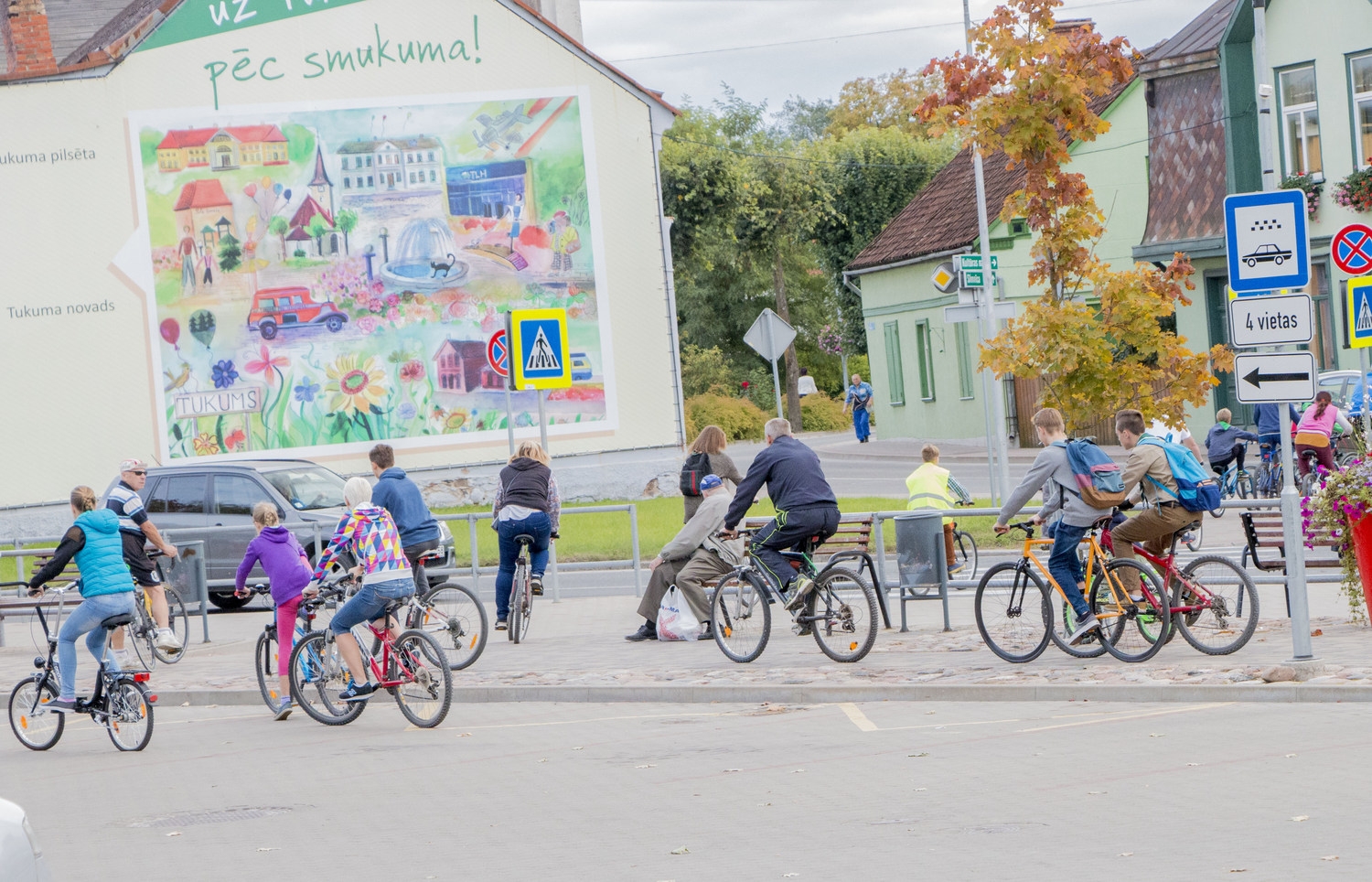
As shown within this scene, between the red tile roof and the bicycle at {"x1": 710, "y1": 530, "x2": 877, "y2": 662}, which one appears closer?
the bicycle at {"x1": 710, "y1": 530, "x2": 877, "y2": 662}

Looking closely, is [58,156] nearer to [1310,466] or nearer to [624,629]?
[624,629]

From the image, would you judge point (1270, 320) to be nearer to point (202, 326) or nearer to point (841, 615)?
point (841, 615)

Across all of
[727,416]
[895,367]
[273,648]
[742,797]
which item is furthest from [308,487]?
[727,416]

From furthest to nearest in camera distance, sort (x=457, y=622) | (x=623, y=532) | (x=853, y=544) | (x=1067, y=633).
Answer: (x=623, y=532) < (x=853, y=544) < (x=457, y=622) < (x=1067, y=633)

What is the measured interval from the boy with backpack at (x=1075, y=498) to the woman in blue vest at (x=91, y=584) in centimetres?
623

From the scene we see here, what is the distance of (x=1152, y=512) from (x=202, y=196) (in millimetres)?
22269

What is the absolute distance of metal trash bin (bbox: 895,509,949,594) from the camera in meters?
13.8

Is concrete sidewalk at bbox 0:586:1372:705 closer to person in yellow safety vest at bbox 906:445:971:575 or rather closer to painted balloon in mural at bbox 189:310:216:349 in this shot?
person in yellow safety vest at bbox 906:445:971:575

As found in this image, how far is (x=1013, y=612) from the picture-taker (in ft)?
39.6

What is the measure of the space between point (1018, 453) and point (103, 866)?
32.9m

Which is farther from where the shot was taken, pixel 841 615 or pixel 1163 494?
pixel 841 615

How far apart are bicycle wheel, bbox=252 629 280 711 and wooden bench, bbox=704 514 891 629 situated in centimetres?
380

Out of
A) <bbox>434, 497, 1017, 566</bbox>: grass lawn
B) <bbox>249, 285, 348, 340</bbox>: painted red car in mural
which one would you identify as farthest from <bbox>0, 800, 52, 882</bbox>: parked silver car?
<bbox>249, 285, 348, 340</bbox>: painted red car in mural

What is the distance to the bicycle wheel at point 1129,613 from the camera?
37.3ft
